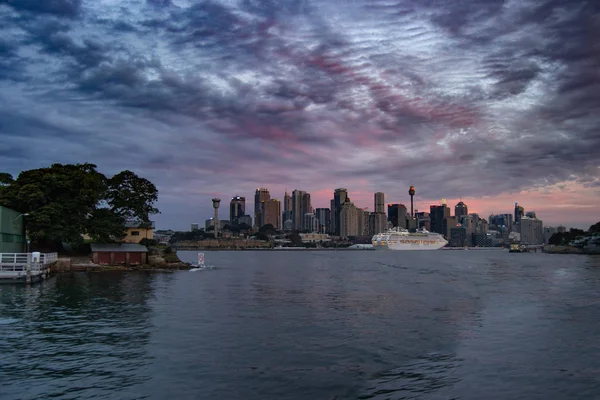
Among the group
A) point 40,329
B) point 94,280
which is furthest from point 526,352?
point 94,280

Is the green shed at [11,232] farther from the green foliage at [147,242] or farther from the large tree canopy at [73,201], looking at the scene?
the green foliage at [147,242]

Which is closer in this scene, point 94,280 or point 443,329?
point 443,329

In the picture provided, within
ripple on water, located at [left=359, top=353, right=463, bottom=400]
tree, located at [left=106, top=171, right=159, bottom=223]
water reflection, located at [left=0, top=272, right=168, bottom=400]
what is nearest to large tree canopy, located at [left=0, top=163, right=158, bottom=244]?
tree, located at [left=106, top=171, right=159, bottom=223]

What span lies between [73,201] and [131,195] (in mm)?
12435

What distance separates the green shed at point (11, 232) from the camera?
67.7 metres

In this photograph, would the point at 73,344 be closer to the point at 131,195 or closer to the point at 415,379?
the point at 415,379

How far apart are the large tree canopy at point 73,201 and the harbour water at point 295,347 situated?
35.0 m

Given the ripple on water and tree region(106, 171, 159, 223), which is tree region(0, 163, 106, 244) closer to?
tree region(106, 171, 159, 223)

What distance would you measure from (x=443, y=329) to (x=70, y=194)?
73941 millimetres

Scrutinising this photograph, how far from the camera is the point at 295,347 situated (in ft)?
82.4

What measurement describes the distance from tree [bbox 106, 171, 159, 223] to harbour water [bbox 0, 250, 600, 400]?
4677 centimetres

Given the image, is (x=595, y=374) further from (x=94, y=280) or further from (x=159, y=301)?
(x=94, y=280)

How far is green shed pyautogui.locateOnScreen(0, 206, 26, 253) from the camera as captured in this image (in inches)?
2665

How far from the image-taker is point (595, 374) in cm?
2073
